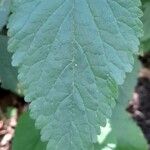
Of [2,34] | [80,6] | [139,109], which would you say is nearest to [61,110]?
[80,6]

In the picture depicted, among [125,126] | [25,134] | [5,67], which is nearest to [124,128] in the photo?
[125,126]

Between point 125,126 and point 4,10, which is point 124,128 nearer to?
point 125,126

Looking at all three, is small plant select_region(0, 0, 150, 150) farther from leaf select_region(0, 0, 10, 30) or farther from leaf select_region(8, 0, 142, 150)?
leaf select_region(0, 0, 10, 30)

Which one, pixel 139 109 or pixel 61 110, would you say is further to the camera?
pixel 139 109

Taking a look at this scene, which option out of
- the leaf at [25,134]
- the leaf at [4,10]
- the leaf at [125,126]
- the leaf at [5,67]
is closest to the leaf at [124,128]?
the leaf at [125,126]

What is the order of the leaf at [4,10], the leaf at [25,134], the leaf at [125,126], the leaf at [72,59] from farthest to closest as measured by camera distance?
1. the leaf at [125,126]
2. the leaf at [25,134]
3. the leaf at [4,10]
4. the leaf at [72,59]

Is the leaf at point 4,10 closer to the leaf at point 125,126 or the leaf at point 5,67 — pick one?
the leaf at point 5,67

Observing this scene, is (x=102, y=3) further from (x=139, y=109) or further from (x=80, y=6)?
(x=139, y=109)

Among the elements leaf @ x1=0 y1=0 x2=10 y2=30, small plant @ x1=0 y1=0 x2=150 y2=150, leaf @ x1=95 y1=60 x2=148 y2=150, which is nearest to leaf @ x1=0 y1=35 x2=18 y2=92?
leaf @ x1=0 y1=0 x2=10 y2=30
